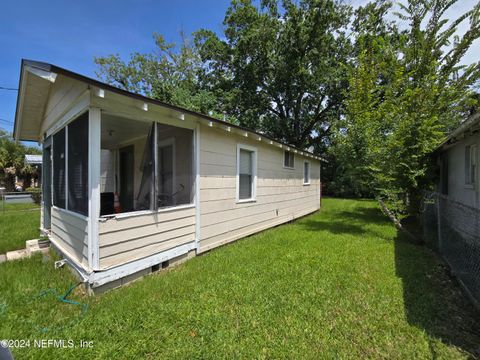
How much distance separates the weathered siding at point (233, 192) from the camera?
5.00m

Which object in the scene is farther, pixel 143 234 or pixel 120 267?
pixel 143 234

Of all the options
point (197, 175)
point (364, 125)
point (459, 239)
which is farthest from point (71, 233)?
point (364, 125)

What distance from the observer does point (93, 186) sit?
3.24 m

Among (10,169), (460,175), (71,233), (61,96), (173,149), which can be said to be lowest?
(71,233)

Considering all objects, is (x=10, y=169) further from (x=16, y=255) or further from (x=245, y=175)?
(x=245, y=175)

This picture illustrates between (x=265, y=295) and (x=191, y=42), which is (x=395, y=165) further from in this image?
(x=191, y=42)

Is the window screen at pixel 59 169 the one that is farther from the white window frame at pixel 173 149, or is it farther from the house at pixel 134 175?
the white window frame at pixel 173 149

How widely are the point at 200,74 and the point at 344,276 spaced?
2073 centimetres

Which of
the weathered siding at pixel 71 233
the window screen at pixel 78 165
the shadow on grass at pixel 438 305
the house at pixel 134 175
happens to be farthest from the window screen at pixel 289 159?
the weathered siding at pixel 71 233

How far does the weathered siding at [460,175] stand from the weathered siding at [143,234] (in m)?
6.41

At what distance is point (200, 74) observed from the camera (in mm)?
20891

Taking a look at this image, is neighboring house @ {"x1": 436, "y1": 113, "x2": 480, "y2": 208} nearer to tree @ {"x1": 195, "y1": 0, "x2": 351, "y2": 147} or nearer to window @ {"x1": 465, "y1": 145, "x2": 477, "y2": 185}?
window @ {"x1": 465, "y1": 145, "x2": 477, "y2": 185}

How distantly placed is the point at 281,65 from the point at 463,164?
15863 millimetres

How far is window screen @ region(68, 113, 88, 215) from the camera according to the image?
11.4 feet
